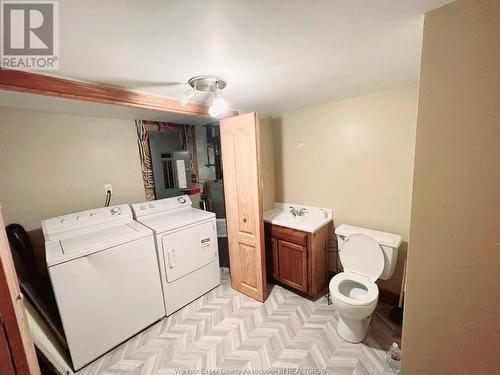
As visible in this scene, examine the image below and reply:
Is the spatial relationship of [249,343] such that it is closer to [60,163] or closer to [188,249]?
[188,249]

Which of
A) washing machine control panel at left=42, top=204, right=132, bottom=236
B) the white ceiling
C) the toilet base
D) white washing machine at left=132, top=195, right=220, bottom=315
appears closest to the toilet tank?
the toilet base

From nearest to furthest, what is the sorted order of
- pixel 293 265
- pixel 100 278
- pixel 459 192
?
pixel 459 192 → pixel 100 278 → pixel 293 265

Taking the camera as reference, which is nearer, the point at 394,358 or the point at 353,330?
the point at 394,358

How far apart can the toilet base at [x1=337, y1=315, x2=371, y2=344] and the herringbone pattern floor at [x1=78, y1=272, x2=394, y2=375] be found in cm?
4

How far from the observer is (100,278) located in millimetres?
1661

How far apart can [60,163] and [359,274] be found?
314cm

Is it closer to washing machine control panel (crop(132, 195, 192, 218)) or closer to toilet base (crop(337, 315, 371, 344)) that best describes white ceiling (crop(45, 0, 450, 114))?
washing machine control panel (crop(132, 195, 192, 218))

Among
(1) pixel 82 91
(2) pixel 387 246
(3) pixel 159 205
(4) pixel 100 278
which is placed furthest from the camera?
(3) pixel 159 205

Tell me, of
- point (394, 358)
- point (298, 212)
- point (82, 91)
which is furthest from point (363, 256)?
point (82, 91)

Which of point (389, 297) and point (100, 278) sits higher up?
point (100, 278)

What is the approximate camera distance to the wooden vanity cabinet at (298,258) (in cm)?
213

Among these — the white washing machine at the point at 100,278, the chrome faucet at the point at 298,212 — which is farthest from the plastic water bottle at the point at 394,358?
the white washing machine at the point at 100,278

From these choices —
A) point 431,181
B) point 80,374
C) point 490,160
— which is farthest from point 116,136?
point 490,160

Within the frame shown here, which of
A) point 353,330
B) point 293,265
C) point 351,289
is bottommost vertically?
point 353,330
